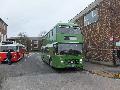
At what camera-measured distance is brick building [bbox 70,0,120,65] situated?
107 feet

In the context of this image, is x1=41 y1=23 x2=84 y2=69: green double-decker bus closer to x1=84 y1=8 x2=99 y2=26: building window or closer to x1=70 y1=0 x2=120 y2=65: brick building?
x1=70 y1=0 x2=120 y2=65: brick building

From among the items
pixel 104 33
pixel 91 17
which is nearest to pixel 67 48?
pixel 104 33

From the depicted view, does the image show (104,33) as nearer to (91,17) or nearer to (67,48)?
(91,17)

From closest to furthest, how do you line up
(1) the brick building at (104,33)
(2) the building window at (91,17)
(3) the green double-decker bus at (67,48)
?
(3) the green double-decker bus at (67,48) → (1) the brick building at (104,33) → (2) the building window at (91,17)

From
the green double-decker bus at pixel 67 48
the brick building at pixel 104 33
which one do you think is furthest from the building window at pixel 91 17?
the green double-decker bus at pixel 67 48

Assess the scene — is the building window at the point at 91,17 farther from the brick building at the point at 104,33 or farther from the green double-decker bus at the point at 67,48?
the green double-decker bus at the point at 67,48

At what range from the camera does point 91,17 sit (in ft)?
131

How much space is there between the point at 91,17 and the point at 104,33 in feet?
18.4

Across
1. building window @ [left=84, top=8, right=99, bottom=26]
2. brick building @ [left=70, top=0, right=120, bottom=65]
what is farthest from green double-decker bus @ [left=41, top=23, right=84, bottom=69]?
building window @ [left=84, top=8, right=99, bottom=26]

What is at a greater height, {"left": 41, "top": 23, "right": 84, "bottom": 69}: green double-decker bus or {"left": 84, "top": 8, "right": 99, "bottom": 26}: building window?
{"left": 84, "top": 8, "right": 99, "bottom": 26}: building window

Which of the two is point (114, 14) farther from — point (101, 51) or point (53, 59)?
point (53, 59)

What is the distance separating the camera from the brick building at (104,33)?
32625mm

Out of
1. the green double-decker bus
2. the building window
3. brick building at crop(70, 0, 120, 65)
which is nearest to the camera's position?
the green double-decker bus

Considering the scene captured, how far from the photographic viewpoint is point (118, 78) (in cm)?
2028
